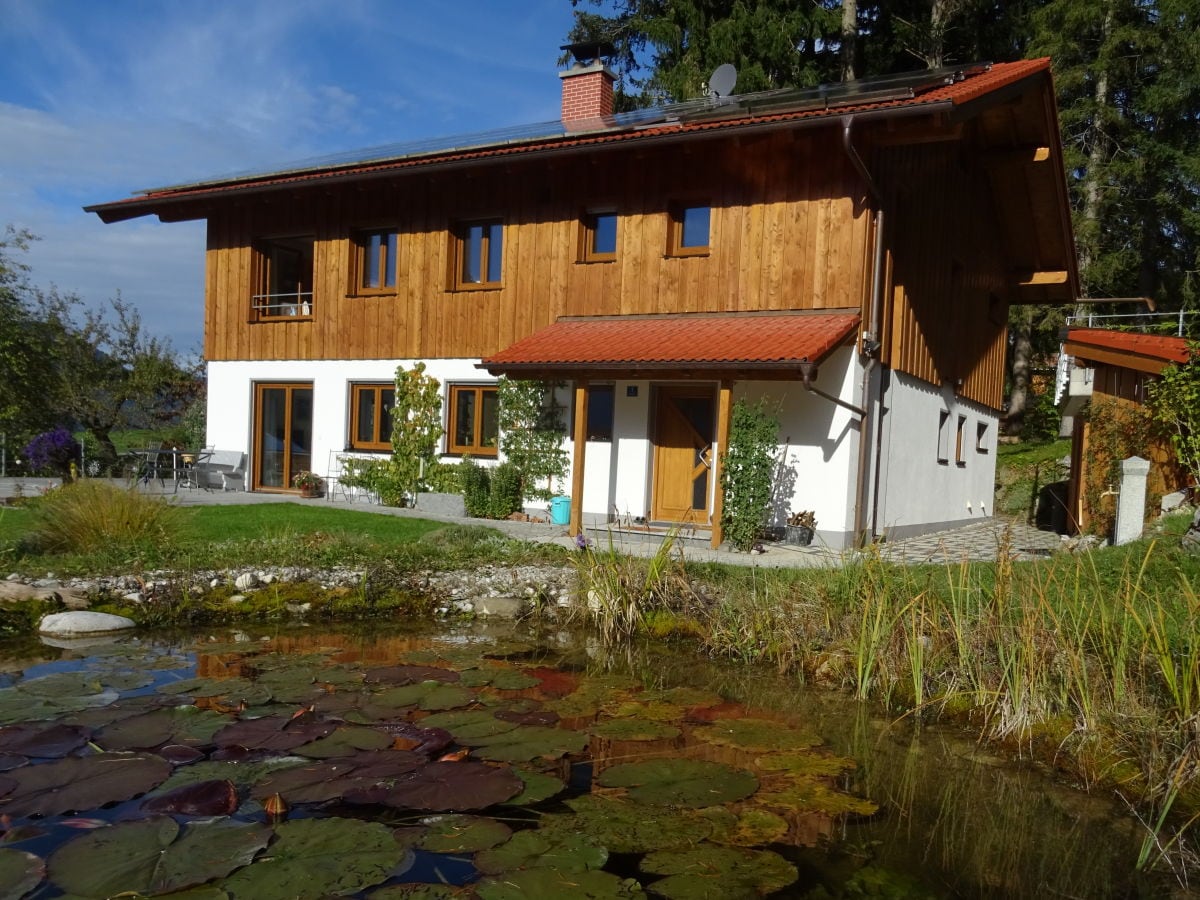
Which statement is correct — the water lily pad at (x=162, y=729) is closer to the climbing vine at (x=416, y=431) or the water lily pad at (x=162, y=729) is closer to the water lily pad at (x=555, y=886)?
the water lily pad at (x=555, y=886)

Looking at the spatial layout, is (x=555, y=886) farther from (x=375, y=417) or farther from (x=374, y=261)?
(x=374, y=261)

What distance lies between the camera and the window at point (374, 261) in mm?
15594

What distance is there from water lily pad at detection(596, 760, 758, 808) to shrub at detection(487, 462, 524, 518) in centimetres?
911

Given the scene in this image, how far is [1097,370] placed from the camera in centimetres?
1489

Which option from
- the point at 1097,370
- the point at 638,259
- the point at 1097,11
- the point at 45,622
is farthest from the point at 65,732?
the point at 1097,11

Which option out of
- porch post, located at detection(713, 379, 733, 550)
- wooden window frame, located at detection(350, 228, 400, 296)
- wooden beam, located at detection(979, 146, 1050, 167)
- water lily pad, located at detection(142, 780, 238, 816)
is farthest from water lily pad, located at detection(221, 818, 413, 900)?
wooden beam, located at detection(979, 146, 1050, 167)

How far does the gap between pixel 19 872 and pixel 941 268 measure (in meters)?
14.2

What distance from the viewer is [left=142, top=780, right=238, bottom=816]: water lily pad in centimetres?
363

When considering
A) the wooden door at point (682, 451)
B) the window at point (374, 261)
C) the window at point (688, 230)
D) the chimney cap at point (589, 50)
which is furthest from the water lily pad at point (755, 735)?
the chimney cap at point (589, 50)

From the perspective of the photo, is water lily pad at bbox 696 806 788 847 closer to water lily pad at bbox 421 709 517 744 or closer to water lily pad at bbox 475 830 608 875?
water lily pad at bbox 475 830 608 875

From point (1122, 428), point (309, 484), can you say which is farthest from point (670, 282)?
point (309, 484)

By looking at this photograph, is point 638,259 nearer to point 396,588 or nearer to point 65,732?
point 396,588

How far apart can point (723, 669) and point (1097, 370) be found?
11215 millimetres

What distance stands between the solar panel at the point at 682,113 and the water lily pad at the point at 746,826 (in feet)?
30.4
